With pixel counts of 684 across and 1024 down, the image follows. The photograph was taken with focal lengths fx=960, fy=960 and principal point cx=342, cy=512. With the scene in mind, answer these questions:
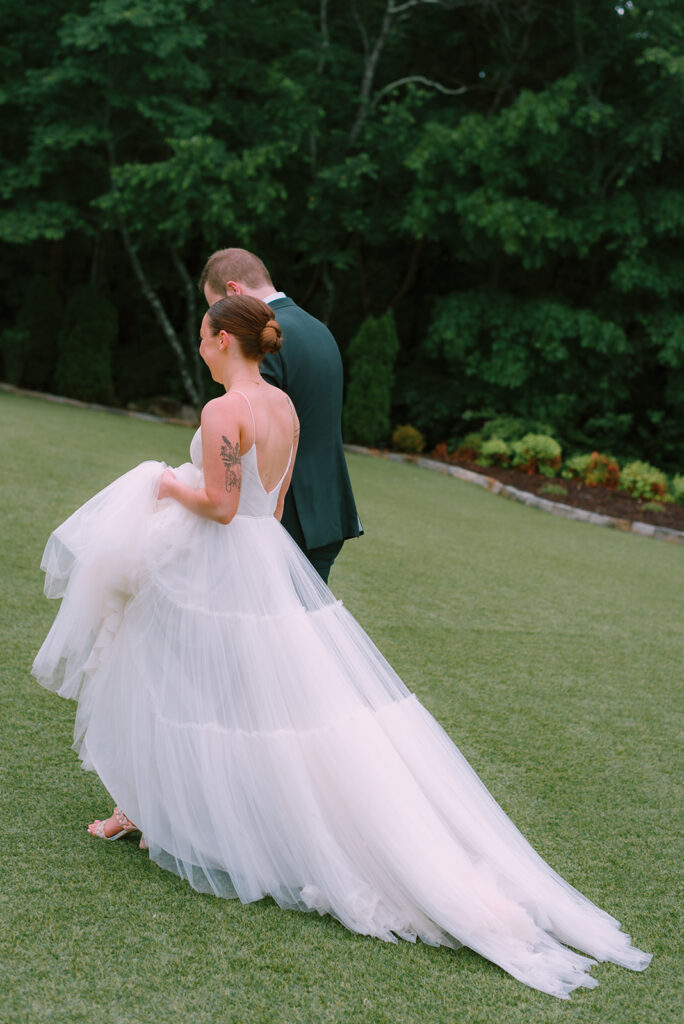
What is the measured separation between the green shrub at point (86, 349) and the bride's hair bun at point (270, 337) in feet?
50.0

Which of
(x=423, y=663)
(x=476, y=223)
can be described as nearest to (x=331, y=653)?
(x=423, y=663)

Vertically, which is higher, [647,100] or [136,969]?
[647,100]

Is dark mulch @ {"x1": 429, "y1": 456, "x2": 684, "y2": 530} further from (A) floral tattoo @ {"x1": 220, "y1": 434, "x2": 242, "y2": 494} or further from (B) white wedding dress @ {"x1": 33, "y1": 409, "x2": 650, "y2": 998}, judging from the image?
(A) floral tattoo @ {"x1": 220, "y1": 434, "x2": 242, "y2": 494}

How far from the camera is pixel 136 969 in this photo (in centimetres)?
234

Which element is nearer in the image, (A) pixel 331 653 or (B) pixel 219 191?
(A) pixel 331 653

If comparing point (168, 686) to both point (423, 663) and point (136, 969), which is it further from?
point (423, 663)

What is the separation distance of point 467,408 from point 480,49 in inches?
274

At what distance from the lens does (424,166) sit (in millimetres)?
14883

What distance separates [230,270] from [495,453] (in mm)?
11595

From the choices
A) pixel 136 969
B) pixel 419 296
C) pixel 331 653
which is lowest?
pixel 136 969

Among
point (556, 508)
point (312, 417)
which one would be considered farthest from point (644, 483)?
point (312, 417)

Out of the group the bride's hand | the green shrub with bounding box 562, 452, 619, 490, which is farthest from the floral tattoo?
the green shrub with bounding box 562, 452, 619, 490

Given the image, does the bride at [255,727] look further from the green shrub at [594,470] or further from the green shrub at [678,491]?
the green shrub at [594,470]

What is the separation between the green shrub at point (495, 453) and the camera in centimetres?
1437
